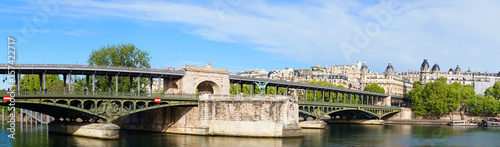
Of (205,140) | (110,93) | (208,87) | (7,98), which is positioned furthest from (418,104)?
(7,98)

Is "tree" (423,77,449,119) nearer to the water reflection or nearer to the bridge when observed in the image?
the bridge

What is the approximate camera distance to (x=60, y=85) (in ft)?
354

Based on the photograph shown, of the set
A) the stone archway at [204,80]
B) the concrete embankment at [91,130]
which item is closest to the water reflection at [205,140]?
the concrete embankment at [91,130]

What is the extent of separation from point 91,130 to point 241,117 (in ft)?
63.9

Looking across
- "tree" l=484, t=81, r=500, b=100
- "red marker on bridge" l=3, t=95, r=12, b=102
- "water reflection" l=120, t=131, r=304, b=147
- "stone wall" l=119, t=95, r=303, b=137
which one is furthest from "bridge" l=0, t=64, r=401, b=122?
"tree" l=484, t=81, r=500, b=100

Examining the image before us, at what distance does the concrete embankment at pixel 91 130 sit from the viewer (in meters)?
65.8

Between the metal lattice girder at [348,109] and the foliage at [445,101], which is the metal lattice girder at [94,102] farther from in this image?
the foliage at [445,101]

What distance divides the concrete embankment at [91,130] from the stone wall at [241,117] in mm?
11823

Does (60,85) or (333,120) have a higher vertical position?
(60,85)

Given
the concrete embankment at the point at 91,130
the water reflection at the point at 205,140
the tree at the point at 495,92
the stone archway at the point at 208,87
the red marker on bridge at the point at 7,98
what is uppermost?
the stone archway at the point at 208,87

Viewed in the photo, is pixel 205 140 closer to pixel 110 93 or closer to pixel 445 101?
pixel 110 93

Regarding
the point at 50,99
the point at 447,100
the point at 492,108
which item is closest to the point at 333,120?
the point at 447,100

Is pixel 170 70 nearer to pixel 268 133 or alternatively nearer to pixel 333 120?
pixel 268 133

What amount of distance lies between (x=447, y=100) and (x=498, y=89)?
3983cm
